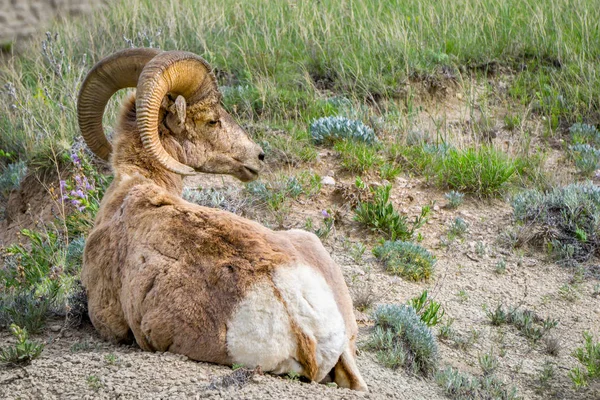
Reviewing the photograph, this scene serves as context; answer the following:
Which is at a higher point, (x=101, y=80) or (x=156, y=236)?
(x=101, y=80)

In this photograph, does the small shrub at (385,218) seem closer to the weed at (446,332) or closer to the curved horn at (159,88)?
the weed at (446,332)

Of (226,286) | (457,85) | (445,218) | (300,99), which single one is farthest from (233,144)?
(457,85)

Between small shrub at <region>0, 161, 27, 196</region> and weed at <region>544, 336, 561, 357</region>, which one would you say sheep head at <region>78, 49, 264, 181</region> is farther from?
small shrub at <region>0, 161, 27, 196</region>

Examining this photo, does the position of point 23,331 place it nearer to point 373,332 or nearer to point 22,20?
point 373,332

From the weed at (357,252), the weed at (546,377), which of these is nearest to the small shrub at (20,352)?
the weed at (357,252)

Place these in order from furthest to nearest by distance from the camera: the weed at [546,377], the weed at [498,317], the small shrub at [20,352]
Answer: the weed at [498,317] < the weed at [546,377] < the small shrub at [20,352]

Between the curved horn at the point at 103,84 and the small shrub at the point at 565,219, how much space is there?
420 centimetres

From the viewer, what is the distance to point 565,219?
7926 mm

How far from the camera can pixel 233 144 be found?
242 inches

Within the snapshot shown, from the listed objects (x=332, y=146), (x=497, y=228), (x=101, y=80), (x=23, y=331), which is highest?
(x=101, y=80)

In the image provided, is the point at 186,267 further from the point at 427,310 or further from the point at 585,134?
the point at 585,134

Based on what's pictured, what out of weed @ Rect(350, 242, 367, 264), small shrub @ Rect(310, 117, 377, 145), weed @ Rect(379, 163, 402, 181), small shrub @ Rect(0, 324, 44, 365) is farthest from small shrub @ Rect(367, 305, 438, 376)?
small shrub @ Rect(310, 117, 377, 145)

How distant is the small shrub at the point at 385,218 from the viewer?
25.5 ft

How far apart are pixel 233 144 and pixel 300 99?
411 centimetres
